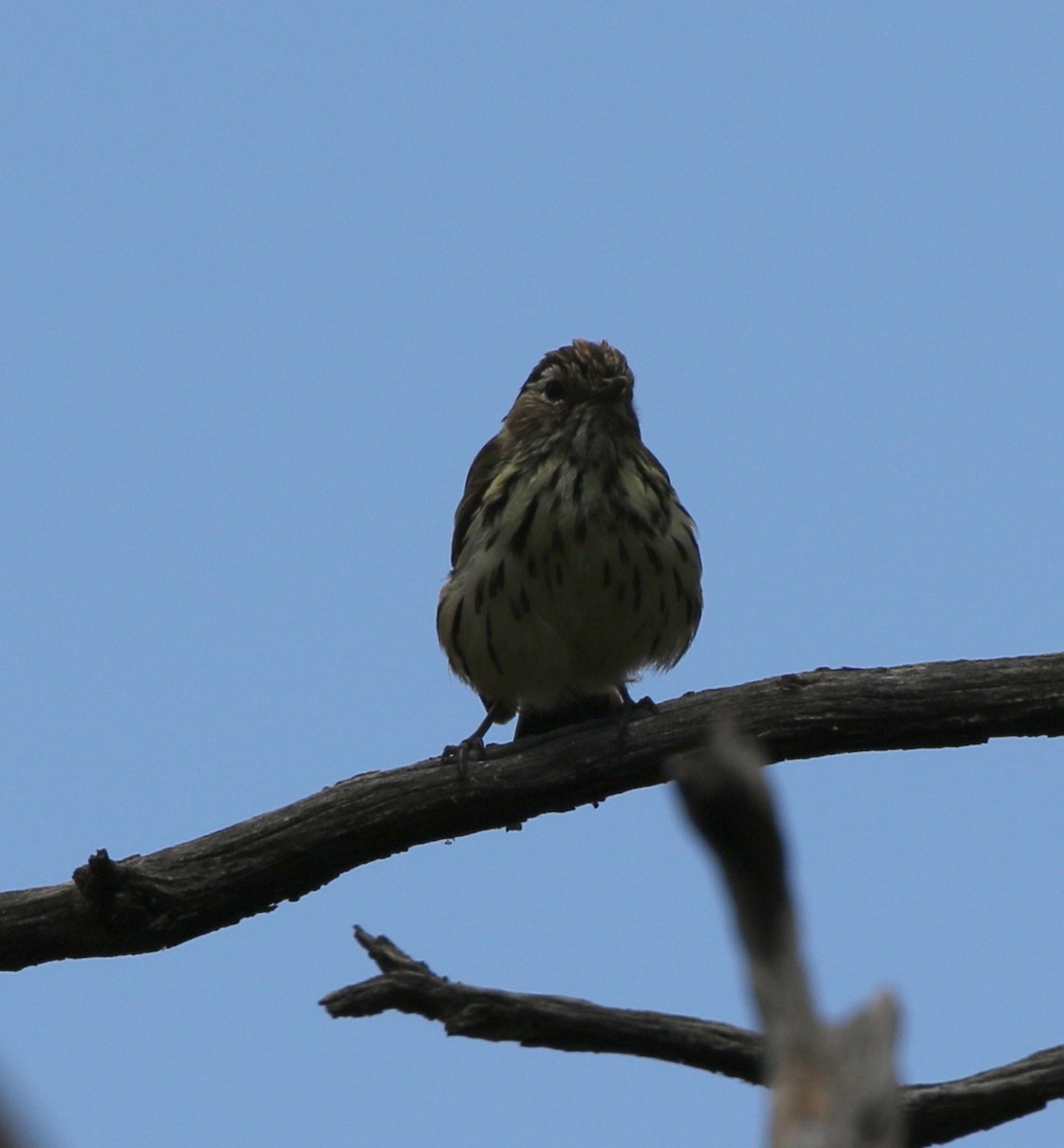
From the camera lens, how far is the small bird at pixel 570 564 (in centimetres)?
716

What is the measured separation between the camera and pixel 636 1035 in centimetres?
429

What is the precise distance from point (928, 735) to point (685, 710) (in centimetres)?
91

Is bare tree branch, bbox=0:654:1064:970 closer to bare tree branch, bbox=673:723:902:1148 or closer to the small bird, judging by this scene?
the small bird

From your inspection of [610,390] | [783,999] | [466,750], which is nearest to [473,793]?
[466,750]

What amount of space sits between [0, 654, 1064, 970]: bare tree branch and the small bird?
570mm

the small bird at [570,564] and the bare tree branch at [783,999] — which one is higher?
the small bird at [570,564]

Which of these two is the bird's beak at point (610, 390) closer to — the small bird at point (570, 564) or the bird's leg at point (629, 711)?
the small bird at point (570, 564)

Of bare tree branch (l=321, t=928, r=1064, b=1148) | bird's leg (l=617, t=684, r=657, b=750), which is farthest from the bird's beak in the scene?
bare tree branch (l=321, t=928, r=1064, b=1148)

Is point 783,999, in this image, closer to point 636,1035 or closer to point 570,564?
point 636,1035

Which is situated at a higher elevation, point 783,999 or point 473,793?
point 473,793

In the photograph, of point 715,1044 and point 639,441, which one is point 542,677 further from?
point 715,1044

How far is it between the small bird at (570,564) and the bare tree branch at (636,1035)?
252 centimetres

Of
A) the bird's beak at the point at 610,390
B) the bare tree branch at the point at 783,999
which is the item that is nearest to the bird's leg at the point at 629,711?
the bird's beak at the point at 610,390

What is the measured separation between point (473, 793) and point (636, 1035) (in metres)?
2.04
